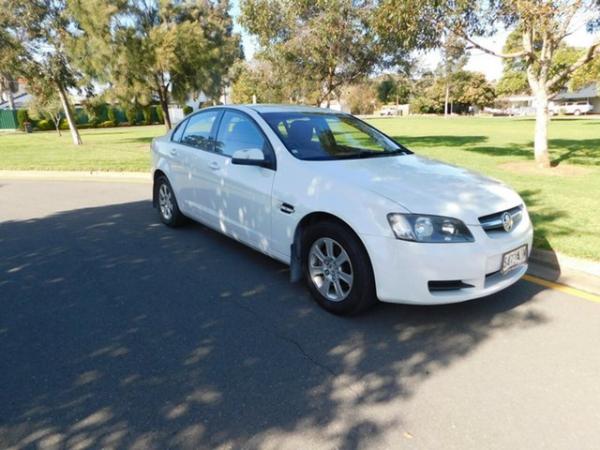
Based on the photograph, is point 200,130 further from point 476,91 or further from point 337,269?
point 476,91

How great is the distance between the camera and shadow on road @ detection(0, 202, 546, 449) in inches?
95.7

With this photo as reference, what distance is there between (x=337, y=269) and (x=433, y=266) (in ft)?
2.58

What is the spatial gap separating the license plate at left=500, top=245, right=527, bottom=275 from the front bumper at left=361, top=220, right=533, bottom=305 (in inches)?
2.2

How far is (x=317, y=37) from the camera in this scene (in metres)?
14.2

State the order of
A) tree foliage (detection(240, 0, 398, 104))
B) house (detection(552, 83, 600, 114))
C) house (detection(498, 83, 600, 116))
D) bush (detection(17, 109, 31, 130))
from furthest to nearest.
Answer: house (detection(552, 83, 600, 114))
house (detection(498, 83, 600, 116))
bush (detection(17, 109, 31, 130))
tree foliage (detection(240, 0, 398, 104))

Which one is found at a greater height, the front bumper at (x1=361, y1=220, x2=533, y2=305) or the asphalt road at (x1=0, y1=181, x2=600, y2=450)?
the front bumper at (x1=361, y1=220, x2=533, y2=305)

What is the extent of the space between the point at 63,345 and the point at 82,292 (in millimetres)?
969

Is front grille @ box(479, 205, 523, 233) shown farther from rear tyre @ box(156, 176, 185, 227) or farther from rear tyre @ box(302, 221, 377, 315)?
rear tyre @ box(156, 176, 185, 227)

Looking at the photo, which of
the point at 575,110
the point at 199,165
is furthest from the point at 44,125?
the point at 575,110

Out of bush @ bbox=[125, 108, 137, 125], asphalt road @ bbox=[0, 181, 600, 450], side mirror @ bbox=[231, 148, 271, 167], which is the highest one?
bush @ bbox=[125, 108, 137, 125]

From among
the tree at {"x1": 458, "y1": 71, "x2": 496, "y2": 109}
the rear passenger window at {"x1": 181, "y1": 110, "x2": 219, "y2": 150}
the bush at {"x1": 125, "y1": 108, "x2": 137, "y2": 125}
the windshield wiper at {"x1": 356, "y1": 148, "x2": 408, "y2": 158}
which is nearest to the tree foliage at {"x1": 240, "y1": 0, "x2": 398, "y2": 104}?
the bush at {"x1": 125, "y1": 108, "x2": 137, "y2": 125}

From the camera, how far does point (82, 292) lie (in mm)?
4109

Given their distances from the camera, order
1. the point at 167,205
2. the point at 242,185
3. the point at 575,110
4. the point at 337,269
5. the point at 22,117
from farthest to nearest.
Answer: the point at 575,110
the point at 22,117
the point at 167,205
the point at 242,185
the point at 337,269

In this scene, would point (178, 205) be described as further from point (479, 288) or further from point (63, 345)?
point (479, 288)
